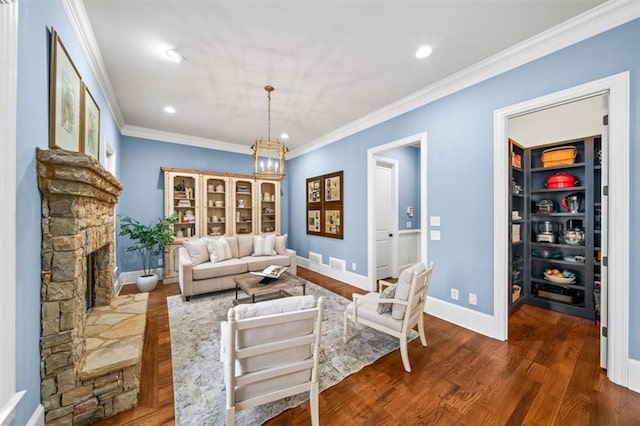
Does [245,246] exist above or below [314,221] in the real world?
below

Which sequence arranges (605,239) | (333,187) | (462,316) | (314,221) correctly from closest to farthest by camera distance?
1. (605,239)
2. (462,316)
3. (333,187)
4. (314,221)

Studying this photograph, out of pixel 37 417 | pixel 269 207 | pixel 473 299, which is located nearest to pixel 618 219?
pixel 473 299

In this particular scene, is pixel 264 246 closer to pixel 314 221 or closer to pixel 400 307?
pixel 314 221

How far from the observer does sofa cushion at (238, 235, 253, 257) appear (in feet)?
15.3

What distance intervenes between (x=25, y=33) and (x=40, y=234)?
1.08 meters

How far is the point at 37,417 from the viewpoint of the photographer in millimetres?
1346

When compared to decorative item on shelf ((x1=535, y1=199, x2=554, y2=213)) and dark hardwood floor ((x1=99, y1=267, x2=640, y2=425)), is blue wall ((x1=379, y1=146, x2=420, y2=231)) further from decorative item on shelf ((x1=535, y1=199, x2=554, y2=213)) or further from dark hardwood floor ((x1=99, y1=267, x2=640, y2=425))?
dark hardwood floor ((x1=99, y1=267, x2=640, y2=425))

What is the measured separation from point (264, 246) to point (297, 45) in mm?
3339

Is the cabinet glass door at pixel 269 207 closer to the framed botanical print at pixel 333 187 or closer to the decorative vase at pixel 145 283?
the framed botanical print at pixel 333 187

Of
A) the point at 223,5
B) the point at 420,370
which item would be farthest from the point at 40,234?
the point at 420,370

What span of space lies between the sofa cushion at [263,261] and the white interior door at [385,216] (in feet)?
5.95

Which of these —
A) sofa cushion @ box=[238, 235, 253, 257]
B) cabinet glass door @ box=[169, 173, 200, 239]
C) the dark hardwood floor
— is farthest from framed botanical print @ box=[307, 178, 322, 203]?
the dark hardwood floor

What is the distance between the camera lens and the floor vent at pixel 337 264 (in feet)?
15.4

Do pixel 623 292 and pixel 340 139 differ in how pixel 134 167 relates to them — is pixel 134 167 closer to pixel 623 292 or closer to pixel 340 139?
pixel 340 139
